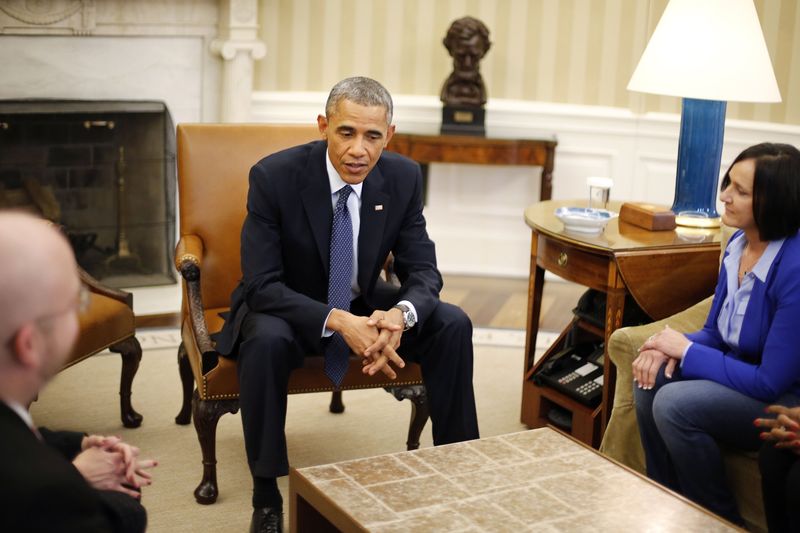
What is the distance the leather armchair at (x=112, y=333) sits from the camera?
3428mm

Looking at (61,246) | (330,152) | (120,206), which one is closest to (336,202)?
(330,152)

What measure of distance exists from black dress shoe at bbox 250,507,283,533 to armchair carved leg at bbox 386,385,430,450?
557 millimetres

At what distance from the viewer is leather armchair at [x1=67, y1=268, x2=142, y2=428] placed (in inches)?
135

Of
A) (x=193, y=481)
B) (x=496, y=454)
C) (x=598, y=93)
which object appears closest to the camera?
(x=496, y=454)

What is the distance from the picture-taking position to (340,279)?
125 inches

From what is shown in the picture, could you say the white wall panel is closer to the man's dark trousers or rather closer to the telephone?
the telephone

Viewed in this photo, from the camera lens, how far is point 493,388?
432 centimetres

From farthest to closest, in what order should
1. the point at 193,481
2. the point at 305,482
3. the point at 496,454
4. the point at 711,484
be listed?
1. the point at 193,481
2. the point at 711,484
3. the point at 496,454
4. the point at 305,482

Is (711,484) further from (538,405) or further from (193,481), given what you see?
(193,481)

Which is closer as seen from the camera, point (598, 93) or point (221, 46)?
point (221, 46)

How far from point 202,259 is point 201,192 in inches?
8.9

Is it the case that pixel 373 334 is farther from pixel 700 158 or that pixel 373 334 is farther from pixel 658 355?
pixel 700 158

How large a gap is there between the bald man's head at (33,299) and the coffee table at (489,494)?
839 mm

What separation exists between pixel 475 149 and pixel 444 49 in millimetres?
778
